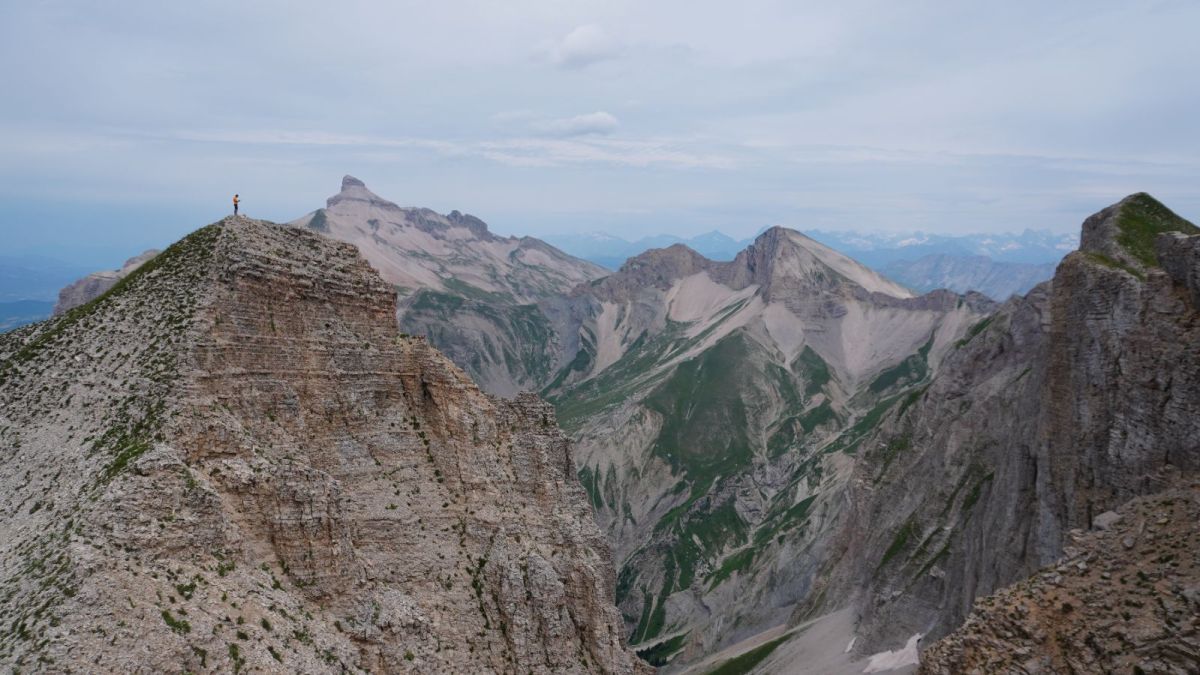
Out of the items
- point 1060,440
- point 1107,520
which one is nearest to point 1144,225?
point 1060,440

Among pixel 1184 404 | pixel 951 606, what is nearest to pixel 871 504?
pixel 951 606

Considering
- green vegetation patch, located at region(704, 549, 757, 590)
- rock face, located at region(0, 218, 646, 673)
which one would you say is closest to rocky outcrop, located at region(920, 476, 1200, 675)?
rock face, located at region(0, 218, 646, 673)

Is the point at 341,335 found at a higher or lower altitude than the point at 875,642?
higher

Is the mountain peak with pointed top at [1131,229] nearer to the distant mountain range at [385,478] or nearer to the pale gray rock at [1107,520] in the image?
the distant mountain range at [385,478]

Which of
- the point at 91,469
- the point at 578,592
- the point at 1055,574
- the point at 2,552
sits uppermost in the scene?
the point at 91,469

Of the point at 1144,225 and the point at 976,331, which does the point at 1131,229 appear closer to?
the point at 1144,225

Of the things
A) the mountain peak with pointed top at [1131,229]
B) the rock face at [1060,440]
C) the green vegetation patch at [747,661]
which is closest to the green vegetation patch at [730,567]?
the green vegetation patch at [747,661]

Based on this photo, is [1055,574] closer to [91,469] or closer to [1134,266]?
[1134,266]
